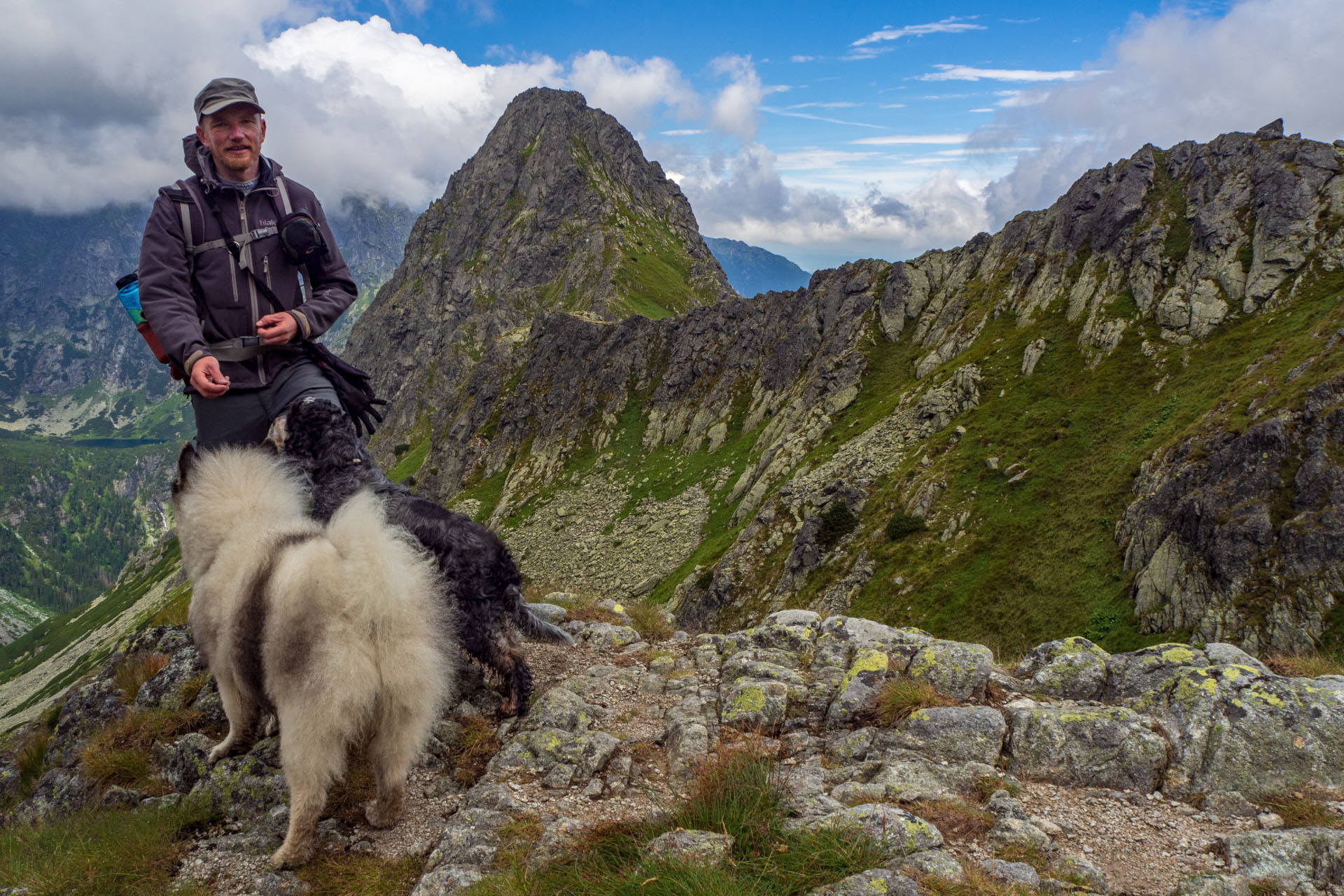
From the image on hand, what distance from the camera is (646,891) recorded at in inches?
139

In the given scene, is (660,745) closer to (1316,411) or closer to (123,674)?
(123,674)

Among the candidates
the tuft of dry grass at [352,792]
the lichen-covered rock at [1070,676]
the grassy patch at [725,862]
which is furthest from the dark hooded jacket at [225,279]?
the lichen-covered rock at [1070,676]

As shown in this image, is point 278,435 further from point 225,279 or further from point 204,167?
point 204,167

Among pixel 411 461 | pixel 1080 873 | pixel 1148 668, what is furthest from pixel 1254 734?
pixel 411 461

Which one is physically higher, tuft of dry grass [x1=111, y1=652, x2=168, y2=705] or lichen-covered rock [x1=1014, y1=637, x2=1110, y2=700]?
lichen-covered rock [x1=1014, y1=637, x2=1110, y2=700]

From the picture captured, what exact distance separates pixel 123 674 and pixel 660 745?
856 centimetres

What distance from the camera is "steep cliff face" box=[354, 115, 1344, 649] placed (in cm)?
2955

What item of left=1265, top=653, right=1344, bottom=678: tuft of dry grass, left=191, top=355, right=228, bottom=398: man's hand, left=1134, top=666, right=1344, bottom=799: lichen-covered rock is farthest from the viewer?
left=1265, top=653, right=1344, bottom=678: tuft of dry grass

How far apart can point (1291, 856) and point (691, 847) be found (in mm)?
4206

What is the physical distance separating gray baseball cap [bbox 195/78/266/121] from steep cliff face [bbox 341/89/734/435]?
13179 cm

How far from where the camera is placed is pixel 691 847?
13.6ft

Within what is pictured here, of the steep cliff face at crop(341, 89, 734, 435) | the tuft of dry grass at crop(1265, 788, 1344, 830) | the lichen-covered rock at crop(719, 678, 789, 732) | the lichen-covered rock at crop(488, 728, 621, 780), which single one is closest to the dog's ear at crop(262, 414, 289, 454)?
the lichen-covered rock at crop(488, 728, 621, 780)

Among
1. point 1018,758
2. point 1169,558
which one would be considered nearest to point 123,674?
point 1018,758

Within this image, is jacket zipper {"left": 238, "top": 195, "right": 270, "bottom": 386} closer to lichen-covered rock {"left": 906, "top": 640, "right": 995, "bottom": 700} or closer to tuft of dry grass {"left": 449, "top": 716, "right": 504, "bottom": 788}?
tuft of dry grass {"left": 449, "top": 716, "right": 504, "bottom": 788}
